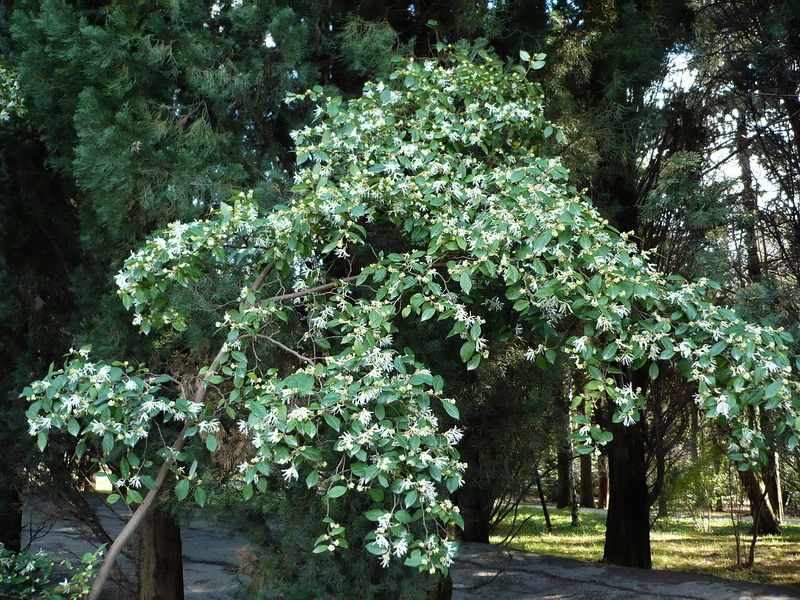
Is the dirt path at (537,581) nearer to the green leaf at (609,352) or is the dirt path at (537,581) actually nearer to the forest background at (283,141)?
the forest background at (283,141)

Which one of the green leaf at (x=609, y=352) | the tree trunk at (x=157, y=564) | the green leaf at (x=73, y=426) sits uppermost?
the green leaf at (x=609, y=352)

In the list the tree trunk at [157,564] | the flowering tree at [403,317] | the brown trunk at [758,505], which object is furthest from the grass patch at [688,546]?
the flowering tree at [403,317]

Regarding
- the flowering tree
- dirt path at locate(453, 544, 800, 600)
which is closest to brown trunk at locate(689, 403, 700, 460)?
dirt path at locate(453, 544, 800, 600)

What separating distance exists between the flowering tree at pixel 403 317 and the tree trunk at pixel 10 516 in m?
3.62

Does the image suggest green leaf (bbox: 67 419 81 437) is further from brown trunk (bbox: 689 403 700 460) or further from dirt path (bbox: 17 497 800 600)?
brown trunk (bbox: 689 403 700 460)

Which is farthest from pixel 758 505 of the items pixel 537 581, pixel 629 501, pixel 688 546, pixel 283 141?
pixel 283 141

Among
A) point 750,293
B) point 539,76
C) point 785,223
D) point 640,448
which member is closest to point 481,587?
point 640,448

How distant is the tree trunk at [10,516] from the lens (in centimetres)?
537

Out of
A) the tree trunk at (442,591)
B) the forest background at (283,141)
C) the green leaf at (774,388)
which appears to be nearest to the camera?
the green leaf at (774,388)

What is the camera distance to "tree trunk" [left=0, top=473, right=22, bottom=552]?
17.6 feet

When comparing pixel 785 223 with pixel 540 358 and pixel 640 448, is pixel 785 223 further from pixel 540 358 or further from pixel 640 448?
pixel 540 358

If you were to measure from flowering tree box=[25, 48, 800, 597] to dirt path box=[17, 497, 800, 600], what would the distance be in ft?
8.51

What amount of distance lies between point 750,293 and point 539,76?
5.48ft

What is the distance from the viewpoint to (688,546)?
871cm
